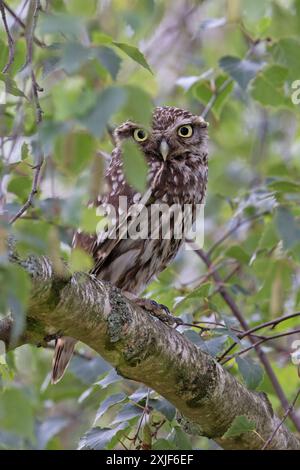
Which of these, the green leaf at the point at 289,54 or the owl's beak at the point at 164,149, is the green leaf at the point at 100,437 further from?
the green leaf at the point at 289,54

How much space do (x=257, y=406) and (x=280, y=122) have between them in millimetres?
3626

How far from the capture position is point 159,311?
2.80 meters

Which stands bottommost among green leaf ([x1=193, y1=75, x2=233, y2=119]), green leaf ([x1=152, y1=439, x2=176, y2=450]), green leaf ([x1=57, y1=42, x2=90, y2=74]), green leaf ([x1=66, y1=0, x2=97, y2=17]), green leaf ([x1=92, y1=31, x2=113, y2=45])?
green leaf ([x1=152, y1=439, x2=176, y2=450])

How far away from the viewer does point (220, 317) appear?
279 centimetres

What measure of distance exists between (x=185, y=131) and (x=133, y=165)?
2.12 metres

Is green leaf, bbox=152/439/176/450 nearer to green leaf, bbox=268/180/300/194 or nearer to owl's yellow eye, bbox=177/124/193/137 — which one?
green leaf, bbox=268/180/300/194

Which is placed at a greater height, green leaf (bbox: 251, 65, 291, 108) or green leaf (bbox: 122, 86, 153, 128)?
green leaf (bbox: 251, 65, 291, 108)

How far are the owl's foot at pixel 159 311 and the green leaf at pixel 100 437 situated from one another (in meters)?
0.39

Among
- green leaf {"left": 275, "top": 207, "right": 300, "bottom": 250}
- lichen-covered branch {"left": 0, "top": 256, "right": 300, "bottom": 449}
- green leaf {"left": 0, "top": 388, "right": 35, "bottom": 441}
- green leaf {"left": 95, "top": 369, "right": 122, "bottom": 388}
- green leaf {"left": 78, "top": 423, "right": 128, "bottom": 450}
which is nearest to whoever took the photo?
green leaf {"left": 0, "top": 388, "right": 35, "bottom": 441}

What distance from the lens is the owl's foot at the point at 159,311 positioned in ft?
8.80

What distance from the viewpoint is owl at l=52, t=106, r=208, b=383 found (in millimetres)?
3107

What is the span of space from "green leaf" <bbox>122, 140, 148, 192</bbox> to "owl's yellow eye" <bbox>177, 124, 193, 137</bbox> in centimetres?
206

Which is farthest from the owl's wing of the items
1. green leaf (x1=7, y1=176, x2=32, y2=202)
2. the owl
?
green leaf (x1=7, y1=176, x2=32, y2=202)

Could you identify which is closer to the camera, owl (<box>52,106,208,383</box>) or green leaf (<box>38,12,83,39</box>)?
green leaf (<box>38,12,83,39</box>)
